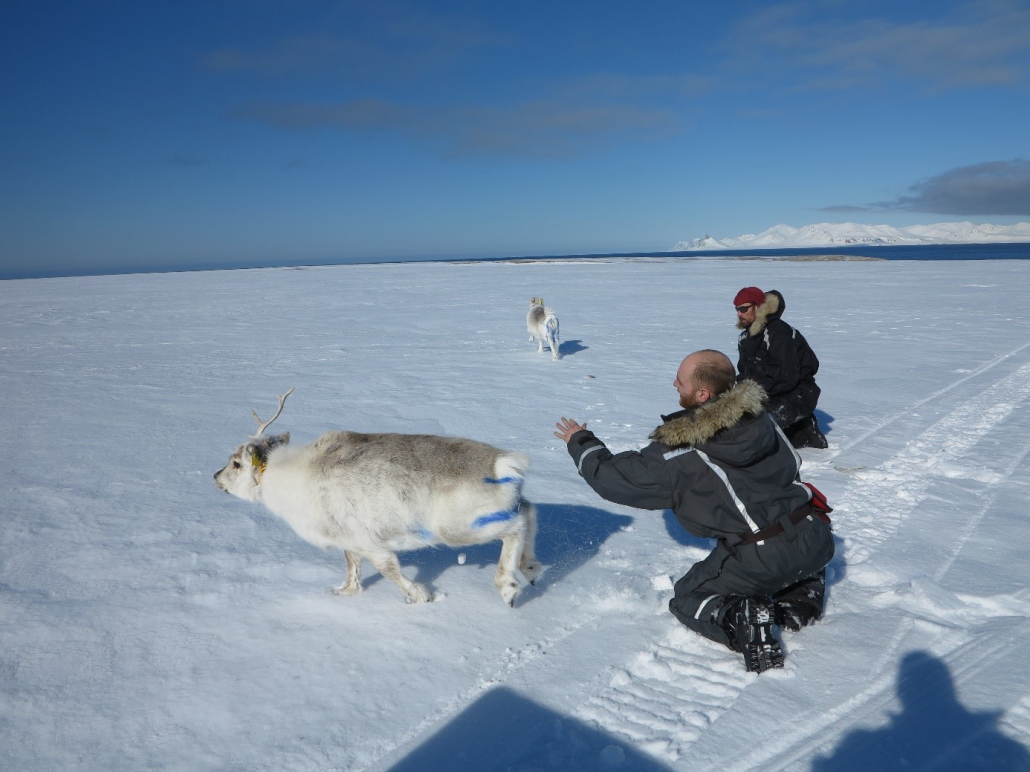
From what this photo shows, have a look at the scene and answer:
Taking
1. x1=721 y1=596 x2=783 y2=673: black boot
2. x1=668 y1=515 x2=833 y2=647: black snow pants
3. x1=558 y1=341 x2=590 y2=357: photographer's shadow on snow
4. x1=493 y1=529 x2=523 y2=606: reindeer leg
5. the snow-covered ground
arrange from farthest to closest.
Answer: x1=558 y1=341 x2=590 y2=357: photographer's shadow on snow → x1=493 y1=529 x2=523 y2=606: reindeer leg → x1=668 y1=515 x2=833 y2=647: black snow pants → x1=721 y1=596 x2=783 y2=673: black boot → the snow-covered ground

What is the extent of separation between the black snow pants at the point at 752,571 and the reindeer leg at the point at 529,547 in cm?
87

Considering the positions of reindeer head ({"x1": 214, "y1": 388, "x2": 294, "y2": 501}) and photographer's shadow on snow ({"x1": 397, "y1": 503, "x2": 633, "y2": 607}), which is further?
photographer's shadow on snow ({"x1": 397, "y1": 503, "x2": 633, "y2": 607})

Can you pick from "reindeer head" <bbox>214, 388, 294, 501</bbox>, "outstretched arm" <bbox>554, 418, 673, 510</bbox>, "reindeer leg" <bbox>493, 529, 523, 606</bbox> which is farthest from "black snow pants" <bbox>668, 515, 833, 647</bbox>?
"reindeer head" <bbox>214, 388, 294, 501</bbox>

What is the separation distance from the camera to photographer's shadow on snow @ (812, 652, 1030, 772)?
2.38 m

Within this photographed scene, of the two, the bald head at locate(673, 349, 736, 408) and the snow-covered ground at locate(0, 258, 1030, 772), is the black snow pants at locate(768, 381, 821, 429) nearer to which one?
the snow-covered ground at locate(0, 258, 1030, 772)

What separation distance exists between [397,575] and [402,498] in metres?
0.54

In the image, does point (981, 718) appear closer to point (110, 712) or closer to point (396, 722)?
point (396, 722)

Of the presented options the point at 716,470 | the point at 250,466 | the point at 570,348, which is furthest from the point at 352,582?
the point at 570,348

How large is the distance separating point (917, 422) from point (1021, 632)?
447 cm

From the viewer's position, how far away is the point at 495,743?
8.42 feet

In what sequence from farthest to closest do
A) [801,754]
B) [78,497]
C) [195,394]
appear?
[195,394]
[78,497]
[801,754]

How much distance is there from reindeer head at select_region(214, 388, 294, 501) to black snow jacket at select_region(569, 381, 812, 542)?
2047 mm

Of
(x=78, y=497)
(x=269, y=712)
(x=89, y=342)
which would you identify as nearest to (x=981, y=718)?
(x=269, y=712)

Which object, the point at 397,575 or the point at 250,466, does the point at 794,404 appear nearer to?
the point at 397,575
